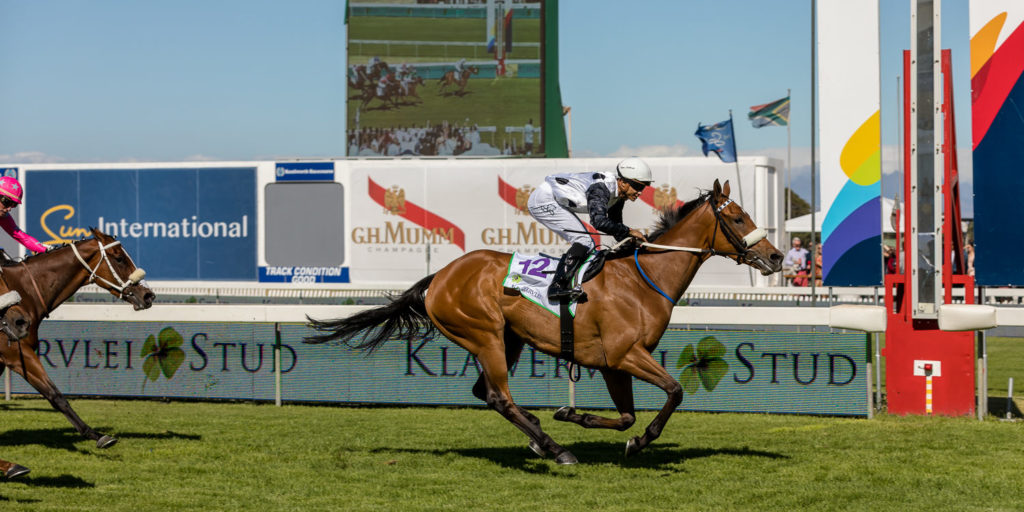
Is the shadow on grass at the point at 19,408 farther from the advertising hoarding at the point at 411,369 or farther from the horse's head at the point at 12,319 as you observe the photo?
the horse's head at the point at 12,319

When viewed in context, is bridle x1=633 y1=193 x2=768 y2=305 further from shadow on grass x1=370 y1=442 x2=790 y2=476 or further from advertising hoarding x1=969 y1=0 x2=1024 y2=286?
advertising hoarding x1=969 y1=0 x2=1024 y2=286

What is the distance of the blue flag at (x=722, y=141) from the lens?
21234mm

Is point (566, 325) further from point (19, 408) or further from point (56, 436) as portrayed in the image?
point (19, 408)

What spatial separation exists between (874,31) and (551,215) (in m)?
4.52

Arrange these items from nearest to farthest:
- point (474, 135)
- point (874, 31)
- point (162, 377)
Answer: point (874, 31), point (162, 377), point (474, 135)

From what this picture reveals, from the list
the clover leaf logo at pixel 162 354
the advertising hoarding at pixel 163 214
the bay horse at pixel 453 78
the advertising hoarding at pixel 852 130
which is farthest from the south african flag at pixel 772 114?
the clover leaf logo at pixel 162 354

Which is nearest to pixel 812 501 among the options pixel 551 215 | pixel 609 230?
pixel 609 230

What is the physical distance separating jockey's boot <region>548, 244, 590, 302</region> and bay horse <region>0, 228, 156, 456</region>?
3.11 m

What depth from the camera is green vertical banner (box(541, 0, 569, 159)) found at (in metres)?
27.3

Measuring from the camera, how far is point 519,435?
27.1ft

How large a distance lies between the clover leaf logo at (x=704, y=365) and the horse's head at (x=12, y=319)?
5645 millimetres

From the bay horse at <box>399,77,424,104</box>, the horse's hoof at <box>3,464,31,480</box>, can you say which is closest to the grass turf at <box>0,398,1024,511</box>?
the horse's hoof at <box>3,464,31,480</box>

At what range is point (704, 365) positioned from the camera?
9.63 metres

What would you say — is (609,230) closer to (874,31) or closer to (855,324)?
(855,324)
